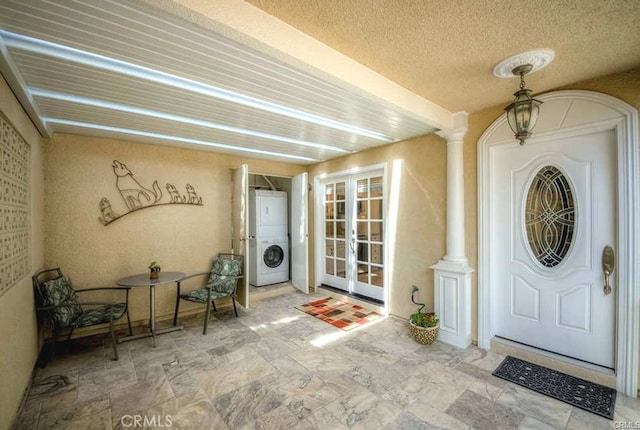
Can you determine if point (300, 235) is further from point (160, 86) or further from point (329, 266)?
point (160, 86)

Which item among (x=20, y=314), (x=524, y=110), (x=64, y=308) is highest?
(x=524, y=110)

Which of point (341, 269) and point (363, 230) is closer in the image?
point (363, 230)

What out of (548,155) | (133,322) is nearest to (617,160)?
(548,155)

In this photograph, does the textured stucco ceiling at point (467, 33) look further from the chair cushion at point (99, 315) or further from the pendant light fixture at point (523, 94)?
the chair cushion at point (99, 315)

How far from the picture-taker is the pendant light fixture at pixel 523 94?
6.34 ft

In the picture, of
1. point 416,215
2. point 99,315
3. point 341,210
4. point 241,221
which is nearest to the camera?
point 99,315

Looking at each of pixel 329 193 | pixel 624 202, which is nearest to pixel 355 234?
pixel 329 193

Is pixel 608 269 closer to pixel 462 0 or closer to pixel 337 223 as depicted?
pixel 462 0

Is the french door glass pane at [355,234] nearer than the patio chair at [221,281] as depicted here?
No

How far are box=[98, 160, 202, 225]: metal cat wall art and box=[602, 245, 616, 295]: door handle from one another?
15.7ft

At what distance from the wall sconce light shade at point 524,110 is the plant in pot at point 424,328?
2072 mm

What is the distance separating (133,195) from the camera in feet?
11.9

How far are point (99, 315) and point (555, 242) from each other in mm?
4656

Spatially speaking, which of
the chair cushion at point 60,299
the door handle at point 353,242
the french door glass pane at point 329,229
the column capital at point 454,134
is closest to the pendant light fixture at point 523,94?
the column capital at point 454,134
